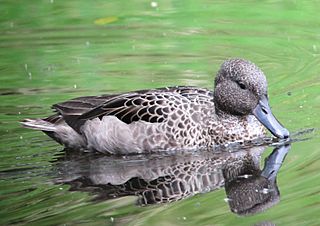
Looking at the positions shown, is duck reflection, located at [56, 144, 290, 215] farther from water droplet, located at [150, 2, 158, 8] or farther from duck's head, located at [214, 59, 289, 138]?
water droplet, located at [150, 2, 158, 8]

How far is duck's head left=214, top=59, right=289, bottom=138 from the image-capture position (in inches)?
424

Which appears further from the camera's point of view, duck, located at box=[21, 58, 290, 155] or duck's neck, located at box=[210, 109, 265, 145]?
duck's neck, located at box=[210, 109, 265, 145]

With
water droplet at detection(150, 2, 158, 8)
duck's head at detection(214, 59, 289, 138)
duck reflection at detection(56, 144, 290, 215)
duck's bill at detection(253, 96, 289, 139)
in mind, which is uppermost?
water droplet at detection(150, 2, 158, 8)

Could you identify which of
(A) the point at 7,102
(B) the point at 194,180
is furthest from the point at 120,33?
(B) the point at 194,180

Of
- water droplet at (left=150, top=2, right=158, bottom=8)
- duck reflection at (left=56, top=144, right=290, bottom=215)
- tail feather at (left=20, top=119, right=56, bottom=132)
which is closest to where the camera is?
duck reflection at (left=56, top=144, right=290, bottom=215)

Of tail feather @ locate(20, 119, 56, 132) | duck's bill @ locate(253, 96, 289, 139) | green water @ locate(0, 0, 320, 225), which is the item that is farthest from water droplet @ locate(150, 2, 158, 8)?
duck's bill @ locate(253, 96, 289, 139)

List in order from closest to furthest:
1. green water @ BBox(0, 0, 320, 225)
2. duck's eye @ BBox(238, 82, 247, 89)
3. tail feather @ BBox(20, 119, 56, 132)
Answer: green water @ BBox(0, 0, 320, 225) < duck's eye @ BBox(238, 82, 247, 89) < tail feather @ BBox(20, 119, 56, 132)

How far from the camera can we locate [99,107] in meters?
11.1

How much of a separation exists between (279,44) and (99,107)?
4.15m

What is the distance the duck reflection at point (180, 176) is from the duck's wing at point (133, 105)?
1.30 ft

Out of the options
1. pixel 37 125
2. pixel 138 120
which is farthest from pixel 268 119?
pixel 37 125

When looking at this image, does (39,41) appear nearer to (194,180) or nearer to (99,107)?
(99,107)

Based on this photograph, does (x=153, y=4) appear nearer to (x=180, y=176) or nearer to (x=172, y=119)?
(x=172, y=119)

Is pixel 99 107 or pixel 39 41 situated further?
pixel 39 41
